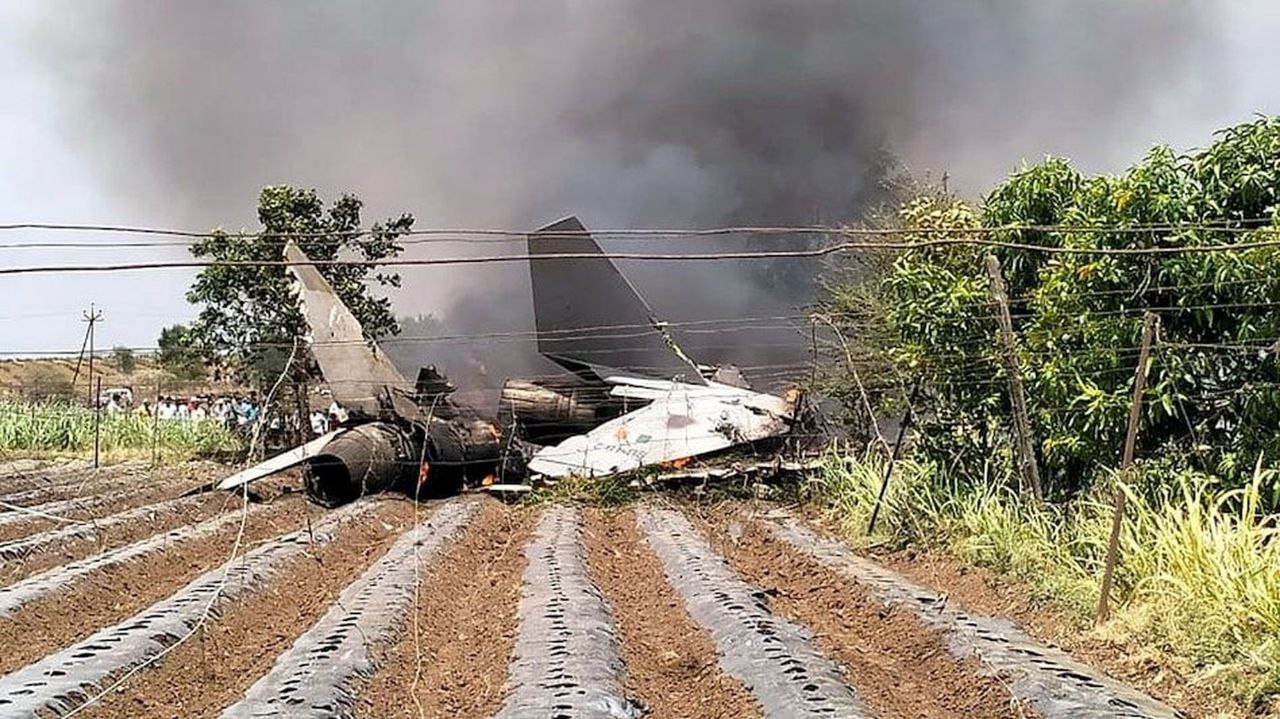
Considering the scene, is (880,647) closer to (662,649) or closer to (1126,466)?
(662,649)

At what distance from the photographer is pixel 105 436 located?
20.7 meters

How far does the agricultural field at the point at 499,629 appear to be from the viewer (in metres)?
4.90

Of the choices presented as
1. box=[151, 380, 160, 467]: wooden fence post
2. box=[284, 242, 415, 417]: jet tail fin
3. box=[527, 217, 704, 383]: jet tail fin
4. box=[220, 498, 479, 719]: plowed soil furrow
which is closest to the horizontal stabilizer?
box=[284, 242, 415, 417]: jet tail fin

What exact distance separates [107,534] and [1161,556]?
29.1ft

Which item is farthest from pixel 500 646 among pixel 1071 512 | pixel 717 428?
pixel 717 428

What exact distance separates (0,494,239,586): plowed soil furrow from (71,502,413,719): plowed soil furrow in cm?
113

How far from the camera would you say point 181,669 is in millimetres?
5676

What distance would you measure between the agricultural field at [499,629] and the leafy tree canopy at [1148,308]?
1439 mm

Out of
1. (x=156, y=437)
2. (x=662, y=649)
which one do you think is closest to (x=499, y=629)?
(x=662, y=649)

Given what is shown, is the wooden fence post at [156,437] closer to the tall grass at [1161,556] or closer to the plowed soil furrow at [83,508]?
the plowed soil furrow at [83,508]

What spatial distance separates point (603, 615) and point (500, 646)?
28.6 inches

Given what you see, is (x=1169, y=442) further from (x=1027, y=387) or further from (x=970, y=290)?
(x=970, y=290)

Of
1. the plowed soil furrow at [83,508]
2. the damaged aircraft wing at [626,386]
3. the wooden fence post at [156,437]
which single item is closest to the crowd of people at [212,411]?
the wooden fence post at [156,437]

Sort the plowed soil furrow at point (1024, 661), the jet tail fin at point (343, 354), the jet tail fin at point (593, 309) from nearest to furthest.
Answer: the plowed soil furrow at point (1024, 661) → the jet tail fin at point (343, 354) → the jet tail fin at point (593, 309)
